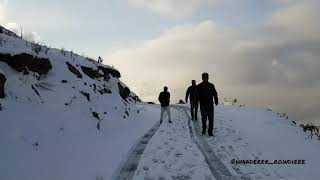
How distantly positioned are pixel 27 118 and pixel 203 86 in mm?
7494

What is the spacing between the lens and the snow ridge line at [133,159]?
9.40 m

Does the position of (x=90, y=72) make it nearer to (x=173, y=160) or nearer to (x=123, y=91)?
(x=123, y=91)

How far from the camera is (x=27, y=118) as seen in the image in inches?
404

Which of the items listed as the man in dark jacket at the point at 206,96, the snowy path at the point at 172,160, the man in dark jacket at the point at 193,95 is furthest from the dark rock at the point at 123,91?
the snowy path at the point at 172,160

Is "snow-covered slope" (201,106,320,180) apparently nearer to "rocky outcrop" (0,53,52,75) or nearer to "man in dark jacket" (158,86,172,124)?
"man in dark jacket" (158,86,172,124)

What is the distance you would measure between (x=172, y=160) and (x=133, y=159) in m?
0.97

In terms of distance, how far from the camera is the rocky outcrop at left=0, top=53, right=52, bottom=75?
1230cm

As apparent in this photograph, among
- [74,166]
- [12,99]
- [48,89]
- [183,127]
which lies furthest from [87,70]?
[74,166]

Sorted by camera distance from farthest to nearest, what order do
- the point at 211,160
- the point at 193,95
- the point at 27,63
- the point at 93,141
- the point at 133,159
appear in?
the point at 193,95 → the point at 27,63 → the point at 93,141 → the point at 133,159 → the point at 211,160

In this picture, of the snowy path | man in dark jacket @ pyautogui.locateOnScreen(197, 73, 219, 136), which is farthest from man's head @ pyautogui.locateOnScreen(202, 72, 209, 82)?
the snowy path

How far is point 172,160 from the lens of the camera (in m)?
10.9

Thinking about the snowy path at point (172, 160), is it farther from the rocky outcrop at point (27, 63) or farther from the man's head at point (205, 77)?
the rocky outcrop at point (27, 63)

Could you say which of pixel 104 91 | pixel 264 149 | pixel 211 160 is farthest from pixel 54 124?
pixel 104 91

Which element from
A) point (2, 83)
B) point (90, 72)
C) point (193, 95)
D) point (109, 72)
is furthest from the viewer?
point (109, 72)
